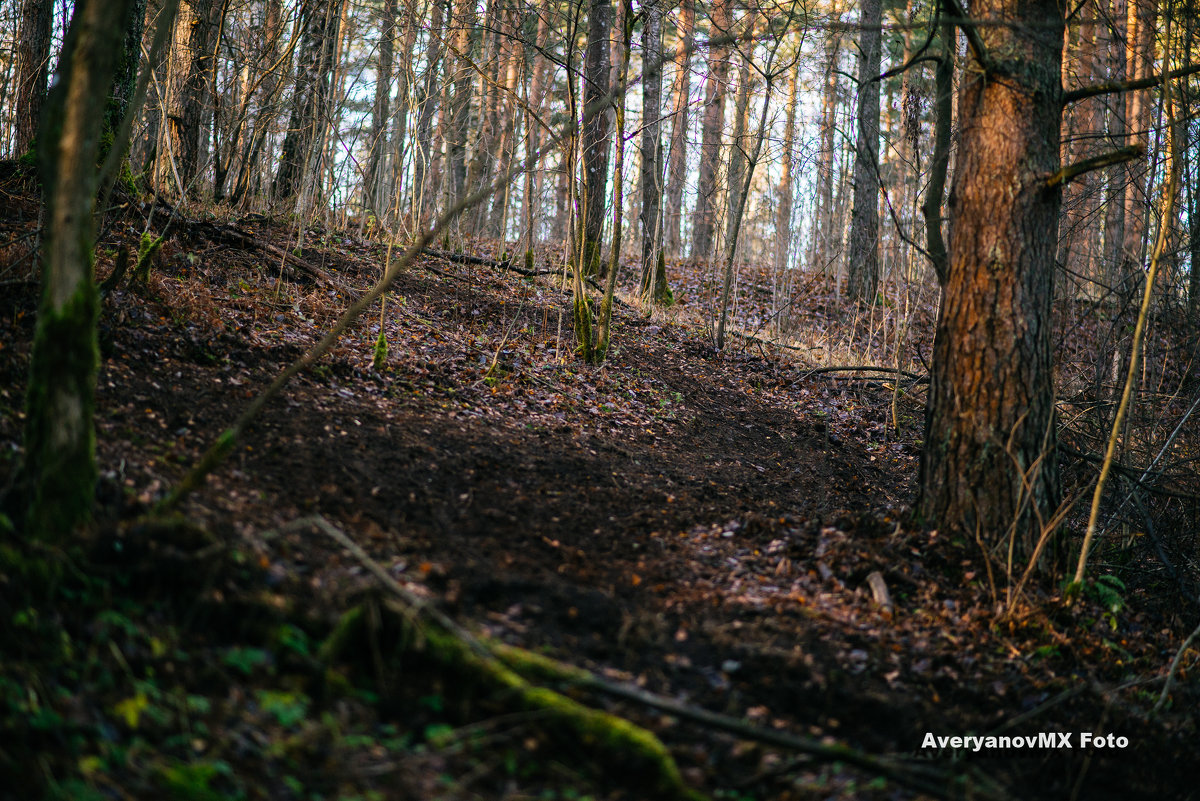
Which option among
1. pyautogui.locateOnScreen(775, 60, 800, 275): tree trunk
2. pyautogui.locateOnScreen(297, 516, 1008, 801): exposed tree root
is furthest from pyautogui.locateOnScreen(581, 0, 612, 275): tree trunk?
pyautogui.locateOnScreen(297, 516, 1008, 801): exposed tree root

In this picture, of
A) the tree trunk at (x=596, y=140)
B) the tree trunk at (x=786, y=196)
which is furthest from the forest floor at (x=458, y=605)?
the tree trunk at (x=786, y=196)

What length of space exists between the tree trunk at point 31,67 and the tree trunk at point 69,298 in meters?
5.30

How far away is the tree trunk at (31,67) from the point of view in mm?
6973

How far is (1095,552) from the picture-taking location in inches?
226

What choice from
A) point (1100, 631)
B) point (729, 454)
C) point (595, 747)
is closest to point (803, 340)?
point (729, 454)

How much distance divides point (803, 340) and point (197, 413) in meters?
9.83

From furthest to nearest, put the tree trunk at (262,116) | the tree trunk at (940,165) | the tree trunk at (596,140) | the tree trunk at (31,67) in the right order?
the tree trunk at (596,140)
the tree trunk at (262,116)
the tree trunk at (31,67)
the tree trunk at (940,165)

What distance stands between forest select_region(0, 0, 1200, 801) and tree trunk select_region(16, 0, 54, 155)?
1.5 inches

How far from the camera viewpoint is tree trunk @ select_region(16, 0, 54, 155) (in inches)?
275

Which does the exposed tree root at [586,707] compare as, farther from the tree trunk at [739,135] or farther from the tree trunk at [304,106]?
the tree trunk at [304,106]

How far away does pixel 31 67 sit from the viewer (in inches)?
276

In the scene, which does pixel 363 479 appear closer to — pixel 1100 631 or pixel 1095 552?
pixel 1100 631

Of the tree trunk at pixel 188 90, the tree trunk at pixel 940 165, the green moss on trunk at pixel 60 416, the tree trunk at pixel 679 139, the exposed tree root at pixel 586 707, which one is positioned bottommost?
the exposed tree root at pixel 586 707

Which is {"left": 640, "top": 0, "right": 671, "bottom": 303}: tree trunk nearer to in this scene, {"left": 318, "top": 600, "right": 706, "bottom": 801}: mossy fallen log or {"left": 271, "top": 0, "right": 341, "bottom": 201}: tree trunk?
{"left": 271, "top": 0, "right": 341, "bottom": 201}: tree trunk
